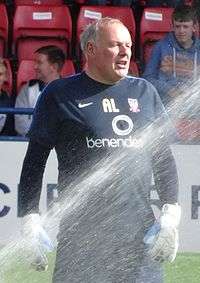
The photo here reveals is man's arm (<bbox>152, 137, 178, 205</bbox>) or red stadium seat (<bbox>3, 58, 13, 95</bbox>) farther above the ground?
man's arm (<bbox>152, 137, 178, 205</bbox>)

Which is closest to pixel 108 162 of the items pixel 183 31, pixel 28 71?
pixel 183 31

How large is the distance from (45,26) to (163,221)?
704 centimetres

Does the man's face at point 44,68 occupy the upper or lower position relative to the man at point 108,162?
lower

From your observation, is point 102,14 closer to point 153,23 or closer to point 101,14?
point 101,14

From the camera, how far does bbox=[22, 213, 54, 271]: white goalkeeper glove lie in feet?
15.4

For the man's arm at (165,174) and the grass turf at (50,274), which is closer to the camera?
the man's arm at (165,174)

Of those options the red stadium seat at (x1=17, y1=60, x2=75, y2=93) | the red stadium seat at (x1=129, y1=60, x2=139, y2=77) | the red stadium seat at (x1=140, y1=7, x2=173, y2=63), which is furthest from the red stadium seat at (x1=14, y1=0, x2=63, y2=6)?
the red stadium seat at (x1=129, y1=60, x2=139, y2=77)

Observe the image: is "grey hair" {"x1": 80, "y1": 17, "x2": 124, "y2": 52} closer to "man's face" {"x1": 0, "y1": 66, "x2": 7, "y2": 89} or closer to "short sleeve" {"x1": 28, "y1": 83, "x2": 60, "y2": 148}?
"short sleeve" {"x1": 28, "y1": 83, "x2": 60, "y2": 148}

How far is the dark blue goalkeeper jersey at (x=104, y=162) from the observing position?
4.64 meters

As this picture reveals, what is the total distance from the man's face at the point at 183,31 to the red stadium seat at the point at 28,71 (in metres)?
1.16

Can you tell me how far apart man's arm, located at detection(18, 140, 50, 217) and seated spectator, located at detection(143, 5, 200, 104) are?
5259mm

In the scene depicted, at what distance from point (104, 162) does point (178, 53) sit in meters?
5.60

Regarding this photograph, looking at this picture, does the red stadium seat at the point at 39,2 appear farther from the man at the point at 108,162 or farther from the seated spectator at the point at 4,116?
the man at the point at 108,162

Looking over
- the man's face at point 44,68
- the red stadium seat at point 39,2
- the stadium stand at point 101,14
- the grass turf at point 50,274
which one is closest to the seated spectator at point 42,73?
the man's face at point 44,68
